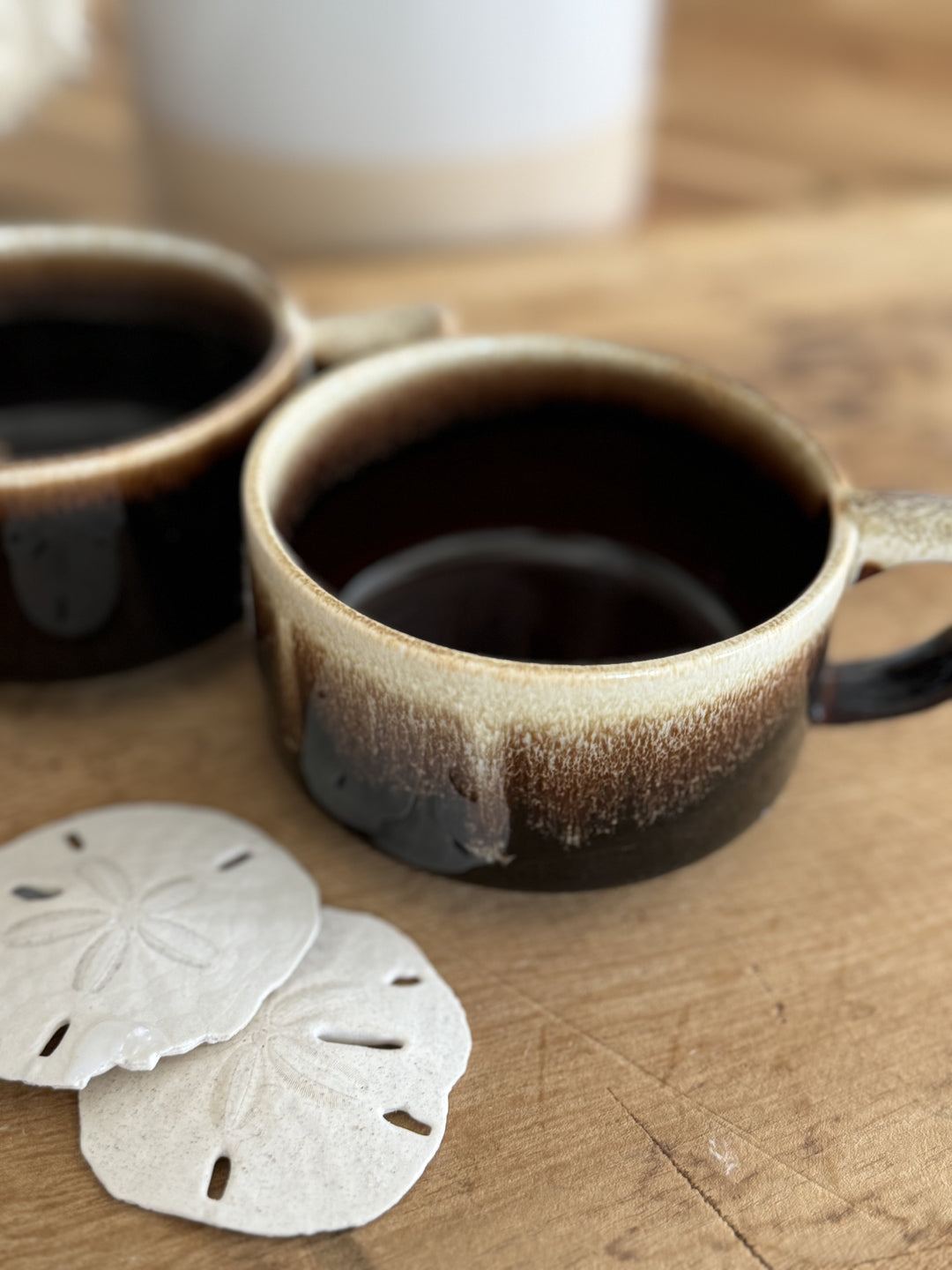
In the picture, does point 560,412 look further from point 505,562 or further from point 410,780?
point 410,780

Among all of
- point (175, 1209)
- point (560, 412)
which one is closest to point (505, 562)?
point (560, 412)

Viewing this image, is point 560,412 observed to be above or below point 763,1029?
above

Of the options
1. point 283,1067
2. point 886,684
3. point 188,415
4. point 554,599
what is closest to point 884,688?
point 886,684

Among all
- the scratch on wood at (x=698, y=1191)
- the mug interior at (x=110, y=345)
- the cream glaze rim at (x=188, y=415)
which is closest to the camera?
the scratch on wood at (x=698, y=1191)

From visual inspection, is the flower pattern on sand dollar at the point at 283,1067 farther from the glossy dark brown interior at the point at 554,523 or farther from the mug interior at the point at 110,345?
the mug interior at the point at 110,345

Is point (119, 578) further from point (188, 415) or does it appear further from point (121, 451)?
point (188, 415)

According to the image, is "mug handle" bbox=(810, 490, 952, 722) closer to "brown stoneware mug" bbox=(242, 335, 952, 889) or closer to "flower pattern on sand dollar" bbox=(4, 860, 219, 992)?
"brown stoneware mug" bbox=(242, 335, 952, 889)

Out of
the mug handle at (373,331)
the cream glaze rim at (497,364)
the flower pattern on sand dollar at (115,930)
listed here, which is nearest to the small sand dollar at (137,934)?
the flower pattern on sand dollar at (115,930)
